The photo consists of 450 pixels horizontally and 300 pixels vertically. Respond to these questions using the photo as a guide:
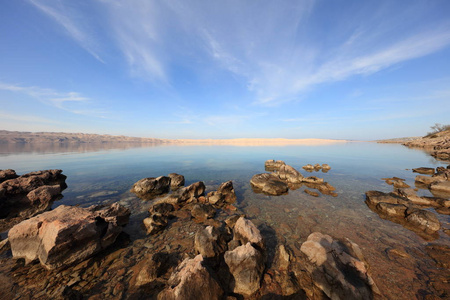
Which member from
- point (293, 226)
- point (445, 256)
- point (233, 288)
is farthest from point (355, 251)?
point (233, 288)

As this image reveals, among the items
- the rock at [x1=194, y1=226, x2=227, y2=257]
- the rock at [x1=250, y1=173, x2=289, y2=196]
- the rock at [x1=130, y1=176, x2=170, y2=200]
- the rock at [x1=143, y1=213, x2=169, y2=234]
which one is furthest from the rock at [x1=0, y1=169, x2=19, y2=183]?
the rock at [x1=250, y1=173, x2=289, y2=196]

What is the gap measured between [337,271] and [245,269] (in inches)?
A: 135

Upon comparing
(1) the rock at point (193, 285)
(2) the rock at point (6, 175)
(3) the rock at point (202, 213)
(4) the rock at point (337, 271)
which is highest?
(2) the rock at point (6, 175)

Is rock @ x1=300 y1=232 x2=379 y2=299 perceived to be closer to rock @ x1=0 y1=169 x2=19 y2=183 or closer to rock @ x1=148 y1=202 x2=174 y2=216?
rock @ x1=148 y1=202 x2=174 y2=216

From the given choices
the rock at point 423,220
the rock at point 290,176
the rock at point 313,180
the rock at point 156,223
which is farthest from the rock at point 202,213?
the rock at point 313,180

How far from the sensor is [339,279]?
521 cm

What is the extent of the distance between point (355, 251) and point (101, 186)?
24.1 meters

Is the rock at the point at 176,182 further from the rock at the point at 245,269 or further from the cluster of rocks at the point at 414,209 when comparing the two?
the cluster of rocks at the point at 414,209

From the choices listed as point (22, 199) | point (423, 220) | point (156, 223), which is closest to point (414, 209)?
point (423, 220)

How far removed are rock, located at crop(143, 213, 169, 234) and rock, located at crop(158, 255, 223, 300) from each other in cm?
457

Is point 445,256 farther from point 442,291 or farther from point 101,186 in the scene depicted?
point 101,186

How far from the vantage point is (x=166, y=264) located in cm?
643

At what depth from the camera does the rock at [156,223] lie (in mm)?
9102

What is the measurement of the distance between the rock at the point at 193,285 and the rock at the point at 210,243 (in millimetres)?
1373
